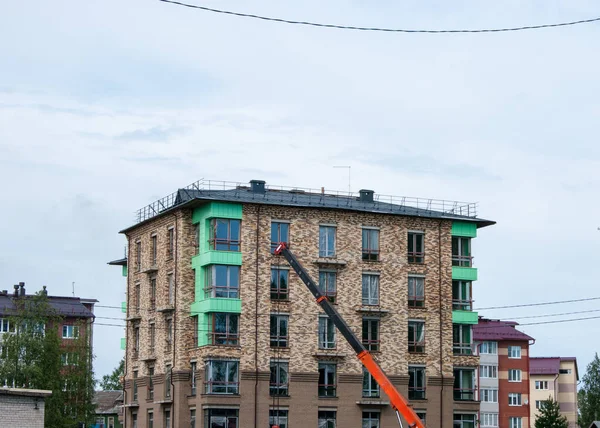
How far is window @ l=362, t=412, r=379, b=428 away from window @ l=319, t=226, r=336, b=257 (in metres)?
10.3

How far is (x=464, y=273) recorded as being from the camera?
260 ft

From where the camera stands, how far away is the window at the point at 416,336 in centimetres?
7712

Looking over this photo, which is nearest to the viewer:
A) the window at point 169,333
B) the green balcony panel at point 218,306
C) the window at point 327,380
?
the green balcony panel at point 218,306

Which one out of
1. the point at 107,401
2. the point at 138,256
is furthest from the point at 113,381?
the point at 138,256

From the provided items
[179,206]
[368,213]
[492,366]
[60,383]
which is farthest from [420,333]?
[492,366]

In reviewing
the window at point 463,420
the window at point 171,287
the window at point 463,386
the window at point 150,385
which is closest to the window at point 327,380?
the window at point 463,386

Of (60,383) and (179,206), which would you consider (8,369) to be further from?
(179,206)

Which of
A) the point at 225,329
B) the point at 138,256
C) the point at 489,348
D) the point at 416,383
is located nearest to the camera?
the point at 225,329

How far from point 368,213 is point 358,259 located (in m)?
3.11

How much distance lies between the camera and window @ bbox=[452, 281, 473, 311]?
261 ft

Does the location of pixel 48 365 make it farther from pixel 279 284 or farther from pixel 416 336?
pixel 416 336

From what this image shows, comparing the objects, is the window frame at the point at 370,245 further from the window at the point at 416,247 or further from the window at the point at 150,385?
the window at the point at 150,385

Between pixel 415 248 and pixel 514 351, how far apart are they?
4178cm

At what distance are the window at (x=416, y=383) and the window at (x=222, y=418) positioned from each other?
1197 cm
